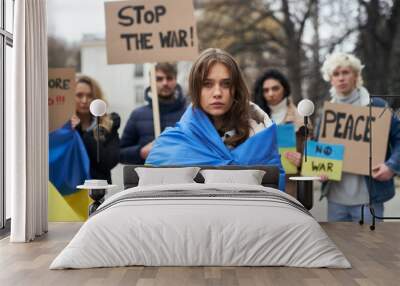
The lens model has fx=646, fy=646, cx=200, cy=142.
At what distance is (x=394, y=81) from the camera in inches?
275

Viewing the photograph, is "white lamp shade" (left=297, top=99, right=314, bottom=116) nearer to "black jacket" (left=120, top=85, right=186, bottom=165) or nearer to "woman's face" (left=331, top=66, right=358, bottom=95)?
"woman's face" (left=331, top=66, right=358, bottom=95)

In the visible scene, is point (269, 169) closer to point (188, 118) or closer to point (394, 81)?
point (188, 118)

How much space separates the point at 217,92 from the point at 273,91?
0.76 meters

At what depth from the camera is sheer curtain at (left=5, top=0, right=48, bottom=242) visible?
218 inches

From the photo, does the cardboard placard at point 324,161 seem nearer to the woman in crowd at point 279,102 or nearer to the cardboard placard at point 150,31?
the woman in crowd at point 279,102

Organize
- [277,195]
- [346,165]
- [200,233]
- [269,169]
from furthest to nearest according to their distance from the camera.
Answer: [346,165] < [269,169] < [277,195] < [200,233]

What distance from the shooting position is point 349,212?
6699 millimetres

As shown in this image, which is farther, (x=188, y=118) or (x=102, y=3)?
(x=102, y=3)

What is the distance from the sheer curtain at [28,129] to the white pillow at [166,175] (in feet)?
3.11

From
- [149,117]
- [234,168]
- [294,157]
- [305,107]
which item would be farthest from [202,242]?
[149,117]

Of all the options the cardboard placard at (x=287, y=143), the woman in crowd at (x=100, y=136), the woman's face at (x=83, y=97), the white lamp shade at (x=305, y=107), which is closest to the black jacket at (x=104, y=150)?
the woman in crowd at (x=100, y=136)

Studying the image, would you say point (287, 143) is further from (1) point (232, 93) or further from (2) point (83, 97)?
(2) point (83, 97)

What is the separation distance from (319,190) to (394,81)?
144cm

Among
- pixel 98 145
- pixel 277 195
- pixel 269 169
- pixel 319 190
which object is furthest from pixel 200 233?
pixel 319 190
